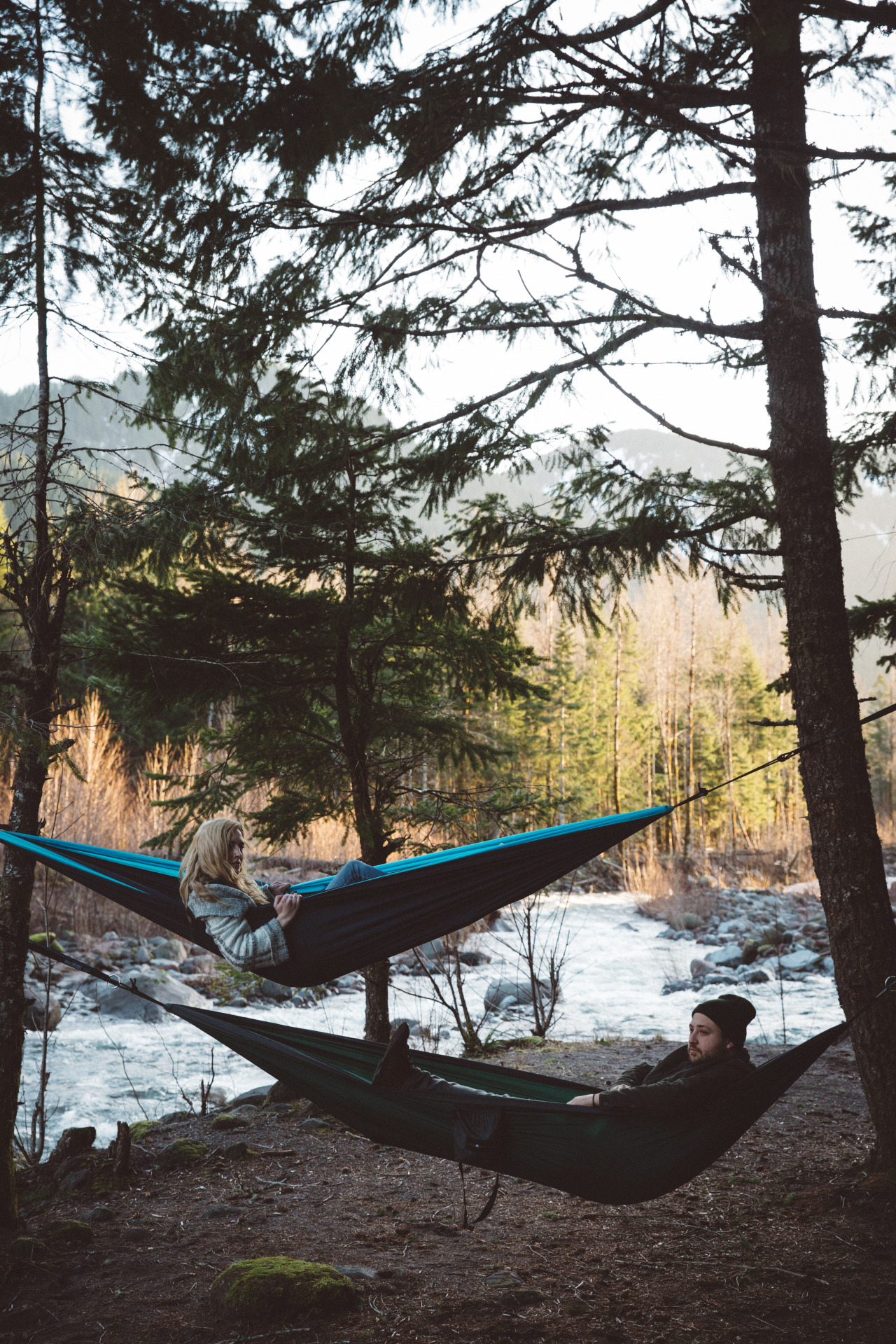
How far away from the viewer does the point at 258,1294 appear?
1.98 m

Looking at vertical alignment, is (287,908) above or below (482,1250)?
above

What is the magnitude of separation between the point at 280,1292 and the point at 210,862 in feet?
3.22

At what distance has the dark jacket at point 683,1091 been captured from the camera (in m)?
1.78

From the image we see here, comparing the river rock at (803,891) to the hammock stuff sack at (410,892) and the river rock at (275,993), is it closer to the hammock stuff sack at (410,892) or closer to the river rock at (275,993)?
the river rock at (275,993)

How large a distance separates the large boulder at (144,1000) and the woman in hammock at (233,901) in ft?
12.6

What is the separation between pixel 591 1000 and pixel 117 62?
6178mm

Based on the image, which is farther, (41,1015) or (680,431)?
(41,1015)

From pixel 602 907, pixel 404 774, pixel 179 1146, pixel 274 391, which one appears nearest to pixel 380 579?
pixel 274 391

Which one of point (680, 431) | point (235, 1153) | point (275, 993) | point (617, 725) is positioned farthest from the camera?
point (617, 725)

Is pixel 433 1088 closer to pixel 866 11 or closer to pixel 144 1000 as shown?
pixel 866 11

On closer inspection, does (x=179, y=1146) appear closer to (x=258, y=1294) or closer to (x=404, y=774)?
(x=258, y=1294)

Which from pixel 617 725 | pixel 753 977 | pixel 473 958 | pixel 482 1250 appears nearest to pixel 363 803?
pixel 482 1250

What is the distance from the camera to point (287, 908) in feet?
7.16

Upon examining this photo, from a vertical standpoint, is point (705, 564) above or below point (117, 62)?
below
